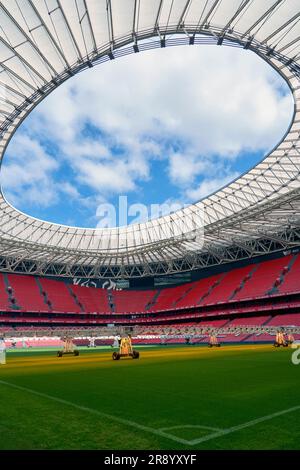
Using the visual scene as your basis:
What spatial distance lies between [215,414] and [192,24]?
86.8ft

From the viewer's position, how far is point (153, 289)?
84.5 metres

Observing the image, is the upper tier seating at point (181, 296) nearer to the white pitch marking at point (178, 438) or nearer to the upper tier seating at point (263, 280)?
the upper tier seating at point (263, 280)

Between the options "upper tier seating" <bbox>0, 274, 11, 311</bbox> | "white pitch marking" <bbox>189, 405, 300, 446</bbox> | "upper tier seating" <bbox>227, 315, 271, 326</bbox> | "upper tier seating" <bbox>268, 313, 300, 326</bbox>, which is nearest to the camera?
"white pitch marking" <bbox>189, 405, 300, 446</bbox>

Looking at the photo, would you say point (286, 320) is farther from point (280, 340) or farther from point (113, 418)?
point (113, 418)

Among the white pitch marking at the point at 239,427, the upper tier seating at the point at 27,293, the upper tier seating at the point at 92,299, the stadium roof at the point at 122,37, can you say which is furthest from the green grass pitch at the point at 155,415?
the upper tier seating at the point at 92,299

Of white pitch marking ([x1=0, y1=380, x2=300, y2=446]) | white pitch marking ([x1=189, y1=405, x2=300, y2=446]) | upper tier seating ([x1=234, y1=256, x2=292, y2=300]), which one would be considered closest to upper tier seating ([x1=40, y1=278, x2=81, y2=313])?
upper tier seating ([x1=234, y1=256, x2=292, y2=300])

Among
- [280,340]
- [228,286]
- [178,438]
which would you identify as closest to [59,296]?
[228,286]

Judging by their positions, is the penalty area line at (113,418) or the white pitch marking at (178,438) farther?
the penalty area line at (113,418)

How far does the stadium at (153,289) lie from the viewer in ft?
24.8

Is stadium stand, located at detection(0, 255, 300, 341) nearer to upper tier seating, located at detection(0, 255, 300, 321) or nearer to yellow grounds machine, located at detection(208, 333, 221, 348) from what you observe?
upper tier seating, located at detection(0, 255, 300, 321)

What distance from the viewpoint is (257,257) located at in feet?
226

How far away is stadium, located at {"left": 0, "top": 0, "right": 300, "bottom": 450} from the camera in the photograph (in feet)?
24.8
